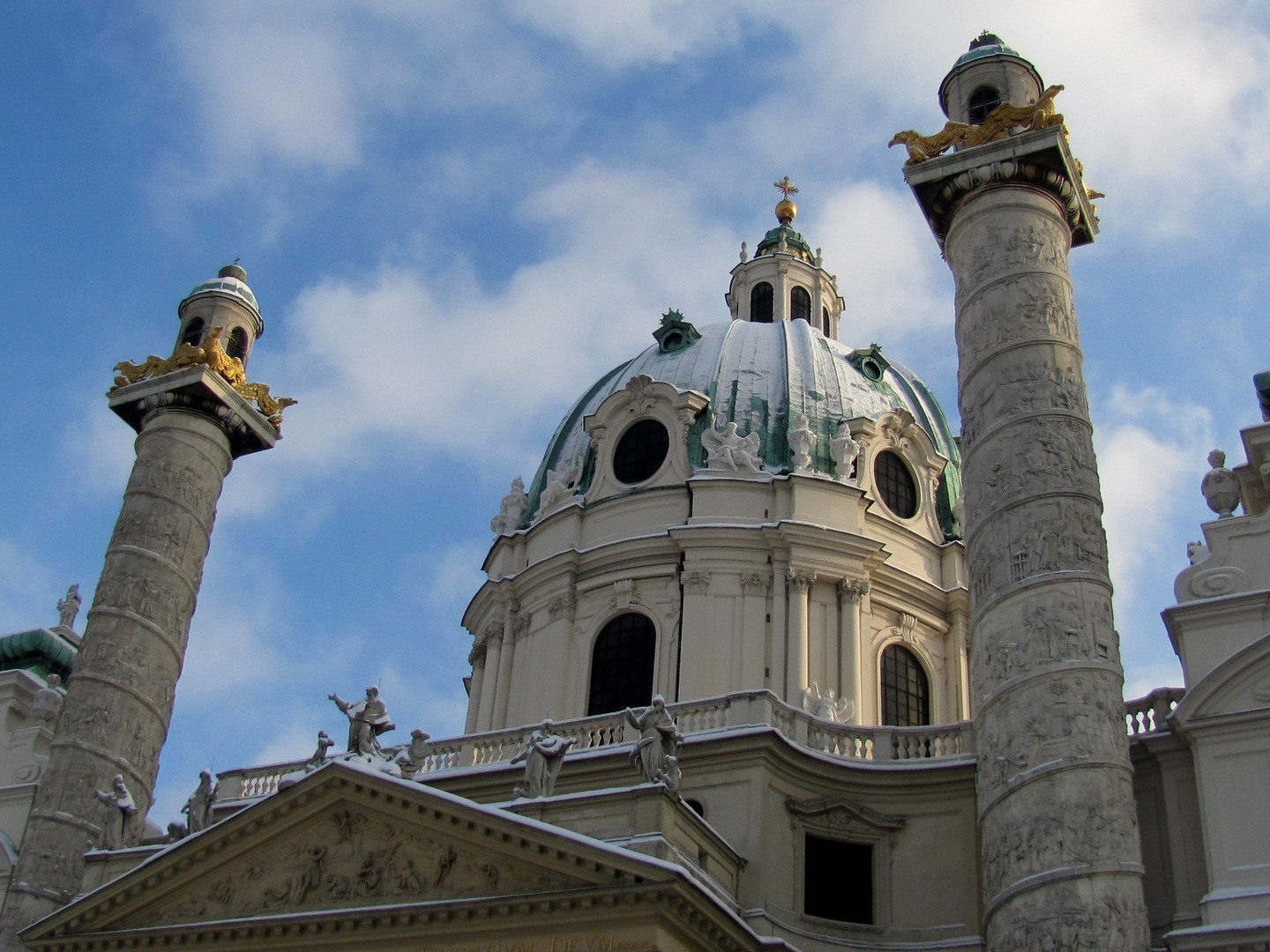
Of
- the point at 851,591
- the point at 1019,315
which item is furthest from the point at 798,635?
the point at 1019,315

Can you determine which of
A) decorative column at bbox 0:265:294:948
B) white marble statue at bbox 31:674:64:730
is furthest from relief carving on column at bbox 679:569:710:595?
white marble statue at bbox 31:674:64:730

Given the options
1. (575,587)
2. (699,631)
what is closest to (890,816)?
(699,631)

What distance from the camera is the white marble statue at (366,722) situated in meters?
24.0

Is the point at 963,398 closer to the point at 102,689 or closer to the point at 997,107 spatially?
the point at 997,107

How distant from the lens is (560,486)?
36.0m

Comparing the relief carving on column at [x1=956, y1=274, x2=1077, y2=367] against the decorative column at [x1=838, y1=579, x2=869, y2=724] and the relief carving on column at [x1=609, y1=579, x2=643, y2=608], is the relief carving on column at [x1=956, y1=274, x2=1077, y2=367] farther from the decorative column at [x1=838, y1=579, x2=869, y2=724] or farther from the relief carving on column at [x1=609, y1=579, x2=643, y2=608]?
the relief carving on column at [x1=609, y1=579, x2=643, y2=608]

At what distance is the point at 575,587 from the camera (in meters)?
34.1

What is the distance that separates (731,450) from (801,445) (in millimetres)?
1558

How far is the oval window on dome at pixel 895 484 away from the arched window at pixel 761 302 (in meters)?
7.32

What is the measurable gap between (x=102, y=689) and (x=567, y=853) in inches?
443

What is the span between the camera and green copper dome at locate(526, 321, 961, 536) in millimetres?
35594

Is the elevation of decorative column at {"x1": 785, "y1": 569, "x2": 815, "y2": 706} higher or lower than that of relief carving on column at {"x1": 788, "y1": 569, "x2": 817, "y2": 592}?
lower

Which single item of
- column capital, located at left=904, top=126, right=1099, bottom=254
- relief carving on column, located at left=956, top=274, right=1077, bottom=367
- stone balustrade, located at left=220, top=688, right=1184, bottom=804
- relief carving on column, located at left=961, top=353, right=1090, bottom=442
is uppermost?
column capital, located at left=904, top=126, right=1099, bottom=254

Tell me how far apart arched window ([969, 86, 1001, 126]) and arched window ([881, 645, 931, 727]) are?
11.8 m
